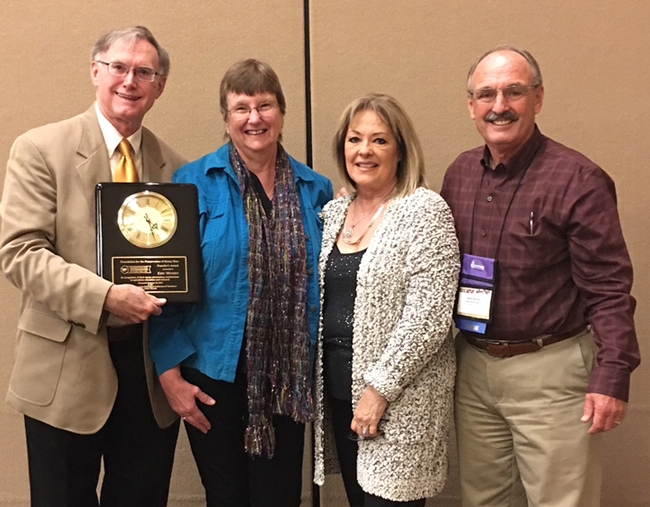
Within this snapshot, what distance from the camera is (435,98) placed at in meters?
2.40

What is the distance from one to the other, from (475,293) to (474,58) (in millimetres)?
1136

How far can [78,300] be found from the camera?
155 centimetres

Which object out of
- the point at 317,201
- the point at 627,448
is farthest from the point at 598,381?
the point at 627,448

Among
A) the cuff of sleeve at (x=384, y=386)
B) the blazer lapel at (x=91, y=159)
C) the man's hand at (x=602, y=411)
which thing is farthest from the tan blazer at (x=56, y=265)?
the man's hand at (x=602, y=411)

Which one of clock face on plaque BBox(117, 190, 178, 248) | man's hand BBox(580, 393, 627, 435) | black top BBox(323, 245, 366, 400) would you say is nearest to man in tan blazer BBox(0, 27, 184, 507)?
clock face on plaque BBox(117, 190, 178, 248)

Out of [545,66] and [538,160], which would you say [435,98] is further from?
[538,160]

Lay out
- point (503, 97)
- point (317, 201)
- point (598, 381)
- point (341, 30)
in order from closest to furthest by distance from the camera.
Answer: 1. point (598, 381)
2. point (503, 97)
3. point (317, 201)
4. point (341, 30)

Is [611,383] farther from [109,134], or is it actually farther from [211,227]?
[109,134]

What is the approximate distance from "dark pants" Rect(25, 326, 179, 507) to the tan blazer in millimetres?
68

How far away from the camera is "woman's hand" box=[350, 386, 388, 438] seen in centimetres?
160

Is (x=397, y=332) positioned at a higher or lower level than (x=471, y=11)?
lower

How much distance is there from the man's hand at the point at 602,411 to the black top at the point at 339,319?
24.0 inches

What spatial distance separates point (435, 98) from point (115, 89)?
4.05ft

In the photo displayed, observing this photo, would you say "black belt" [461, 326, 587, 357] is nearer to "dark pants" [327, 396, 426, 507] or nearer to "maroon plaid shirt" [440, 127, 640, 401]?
"maroon plaid shirt" [440, 127, 640, 401]
